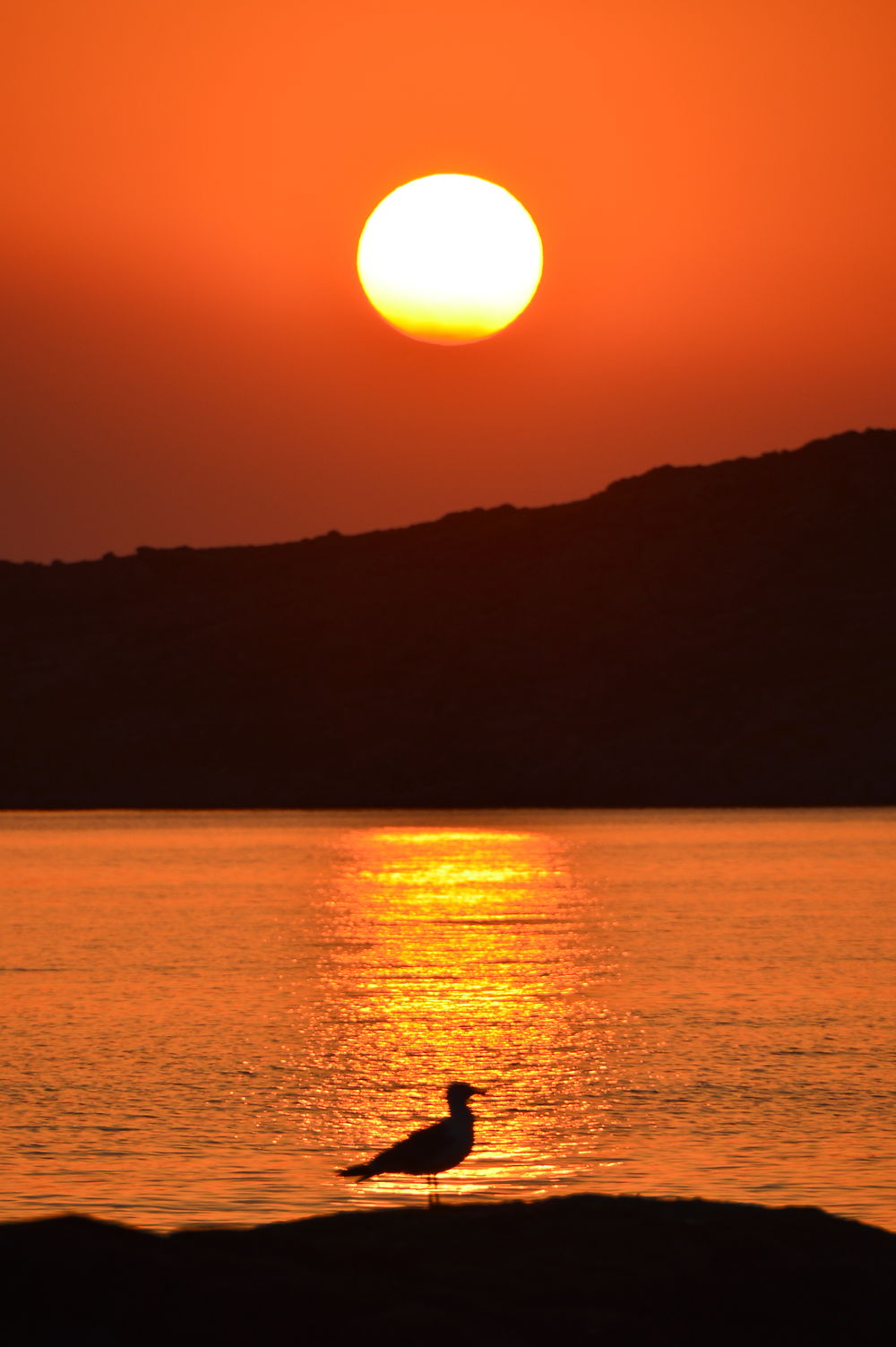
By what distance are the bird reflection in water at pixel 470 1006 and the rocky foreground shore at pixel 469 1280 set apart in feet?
21.8

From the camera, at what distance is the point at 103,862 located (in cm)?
10888

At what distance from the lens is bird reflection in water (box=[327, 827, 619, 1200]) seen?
23.8 metres

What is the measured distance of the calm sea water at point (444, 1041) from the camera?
832 inches

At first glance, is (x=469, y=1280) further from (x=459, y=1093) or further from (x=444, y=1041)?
(x=444, y=1041)

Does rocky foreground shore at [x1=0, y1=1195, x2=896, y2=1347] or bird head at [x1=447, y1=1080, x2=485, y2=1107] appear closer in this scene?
rocky foreground shore at [x1=0, y1=1195, x2=896, y2=1347]

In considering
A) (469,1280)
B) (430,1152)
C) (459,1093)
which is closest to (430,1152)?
(430,1152)

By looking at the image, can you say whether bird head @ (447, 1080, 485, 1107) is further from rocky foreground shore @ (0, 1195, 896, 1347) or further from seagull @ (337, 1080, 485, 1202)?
rocky foreground shore @ (0, 1195, 896, 1347)

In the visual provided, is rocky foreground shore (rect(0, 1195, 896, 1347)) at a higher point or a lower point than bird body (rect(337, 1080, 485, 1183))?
lower

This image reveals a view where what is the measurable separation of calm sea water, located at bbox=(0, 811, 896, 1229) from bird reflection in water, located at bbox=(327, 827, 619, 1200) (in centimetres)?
11

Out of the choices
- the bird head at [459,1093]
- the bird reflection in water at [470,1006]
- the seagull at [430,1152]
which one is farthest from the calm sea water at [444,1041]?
the seagull at [430,1152]

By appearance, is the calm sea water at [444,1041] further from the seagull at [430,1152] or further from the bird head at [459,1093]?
the seagull at [430,1152]

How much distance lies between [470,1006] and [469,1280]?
2664 centimetres

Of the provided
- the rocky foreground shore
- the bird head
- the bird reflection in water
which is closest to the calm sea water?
the bird reflection in water

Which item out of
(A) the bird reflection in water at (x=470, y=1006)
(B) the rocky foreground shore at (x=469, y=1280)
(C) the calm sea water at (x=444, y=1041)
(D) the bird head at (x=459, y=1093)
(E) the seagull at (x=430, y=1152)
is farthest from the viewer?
(A) the bird reflection in water at (x=470, y=1006)
